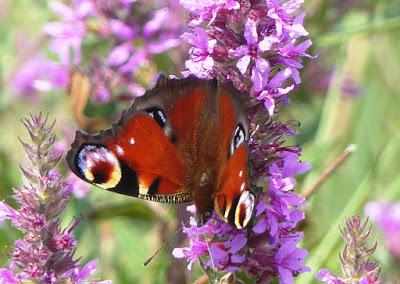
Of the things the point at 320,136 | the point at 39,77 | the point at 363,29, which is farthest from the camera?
the point at 39,77

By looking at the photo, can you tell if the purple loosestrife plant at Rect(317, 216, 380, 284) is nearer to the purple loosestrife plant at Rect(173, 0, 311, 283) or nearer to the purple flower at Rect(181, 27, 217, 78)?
the purple loosestrife plant at Rect(173, 0, 311, 283)

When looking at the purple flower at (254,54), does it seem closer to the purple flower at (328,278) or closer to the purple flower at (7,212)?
the purple flower at (328,278)

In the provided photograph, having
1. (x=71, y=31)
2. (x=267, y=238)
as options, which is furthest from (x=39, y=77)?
(x=267, y=238)

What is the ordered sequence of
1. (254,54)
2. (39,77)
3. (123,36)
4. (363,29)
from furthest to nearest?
(39,77)
(123,36)
(363,29)
(254,54)

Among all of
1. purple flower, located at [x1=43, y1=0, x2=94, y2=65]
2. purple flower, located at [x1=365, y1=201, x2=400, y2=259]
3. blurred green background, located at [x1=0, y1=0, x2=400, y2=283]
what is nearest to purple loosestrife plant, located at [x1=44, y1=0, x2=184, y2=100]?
purple flower, located at [x1=43, y1=0, x2=94, y2=65]

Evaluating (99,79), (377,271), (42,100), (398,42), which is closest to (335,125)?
(398,42)

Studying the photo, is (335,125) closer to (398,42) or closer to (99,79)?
(398,42)

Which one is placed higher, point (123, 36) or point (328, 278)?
point (123, 36)

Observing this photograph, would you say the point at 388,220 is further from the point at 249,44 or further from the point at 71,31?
the point at 249,44
